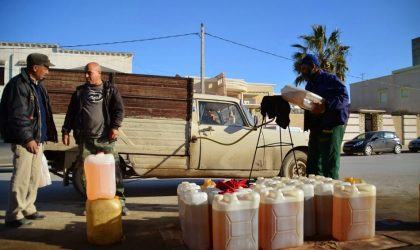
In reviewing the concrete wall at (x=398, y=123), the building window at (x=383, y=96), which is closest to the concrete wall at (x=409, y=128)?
the concrete wall at (x=398, y=123)

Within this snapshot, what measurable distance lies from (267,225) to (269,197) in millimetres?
234

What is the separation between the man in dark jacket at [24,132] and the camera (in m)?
3.89

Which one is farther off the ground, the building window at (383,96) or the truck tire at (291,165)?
the building window at (383,96)

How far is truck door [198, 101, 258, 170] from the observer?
6172 millimetres

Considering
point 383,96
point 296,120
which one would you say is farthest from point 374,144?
point 383,96

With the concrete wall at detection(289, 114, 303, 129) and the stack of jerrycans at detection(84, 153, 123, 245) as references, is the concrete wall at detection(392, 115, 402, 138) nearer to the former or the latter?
the concrete wall at detection(289, 114, 303, 129)

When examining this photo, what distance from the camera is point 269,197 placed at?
3045 millimetres

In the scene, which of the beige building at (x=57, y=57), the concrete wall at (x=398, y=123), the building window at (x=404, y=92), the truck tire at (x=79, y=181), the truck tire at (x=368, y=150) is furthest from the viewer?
the building window at (x=404, y=92)

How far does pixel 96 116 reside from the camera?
14.8 feet

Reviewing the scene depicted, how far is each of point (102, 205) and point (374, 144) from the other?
1966 centimetres

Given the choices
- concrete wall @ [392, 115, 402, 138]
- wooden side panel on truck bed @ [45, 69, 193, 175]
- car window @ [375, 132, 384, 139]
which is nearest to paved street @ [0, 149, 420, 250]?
wooden side panel on truck bed @ [45, 69, 193, 175]

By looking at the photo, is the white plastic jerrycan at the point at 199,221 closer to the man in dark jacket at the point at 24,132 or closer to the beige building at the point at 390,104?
the man in dark jacket at the point at 24,132

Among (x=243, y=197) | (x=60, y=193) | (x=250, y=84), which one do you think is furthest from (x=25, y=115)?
(x=250, y=84)

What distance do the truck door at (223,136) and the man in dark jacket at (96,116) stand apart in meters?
1.91
